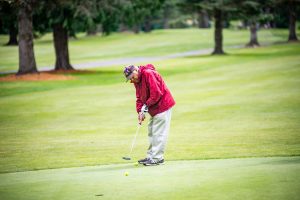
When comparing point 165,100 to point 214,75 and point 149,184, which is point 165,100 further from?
point 214,75

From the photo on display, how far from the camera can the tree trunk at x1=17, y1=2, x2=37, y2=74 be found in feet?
109

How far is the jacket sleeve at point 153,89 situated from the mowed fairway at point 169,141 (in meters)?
1.16

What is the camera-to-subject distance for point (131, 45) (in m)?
68.6

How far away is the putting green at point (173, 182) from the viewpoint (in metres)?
6.85

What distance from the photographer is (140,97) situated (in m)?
10.2

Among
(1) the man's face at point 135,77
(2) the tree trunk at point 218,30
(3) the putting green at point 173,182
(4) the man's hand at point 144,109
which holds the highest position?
(1) the man's face at point 135,77

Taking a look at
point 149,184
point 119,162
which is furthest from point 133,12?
point 149,184

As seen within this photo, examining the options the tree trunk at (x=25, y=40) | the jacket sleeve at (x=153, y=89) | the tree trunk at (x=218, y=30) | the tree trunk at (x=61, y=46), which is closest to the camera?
the jacket sleeve at (x=153, y=89)

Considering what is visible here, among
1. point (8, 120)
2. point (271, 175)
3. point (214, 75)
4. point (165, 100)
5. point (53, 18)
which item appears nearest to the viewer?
point (271, 175)

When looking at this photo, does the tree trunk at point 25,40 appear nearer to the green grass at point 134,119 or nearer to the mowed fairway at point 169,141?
the mowed fairway at point 169,141

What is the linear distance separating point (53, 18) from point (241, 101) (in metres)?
18.3

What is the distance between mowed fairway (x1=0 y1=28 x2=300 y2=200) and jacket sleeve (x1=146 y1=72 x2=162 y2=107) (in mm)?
1161

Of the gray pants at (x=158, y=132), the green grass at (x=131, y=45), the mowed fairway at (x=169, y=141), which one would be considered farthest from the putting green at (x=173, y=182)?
the green grass at (x=131, y=45)

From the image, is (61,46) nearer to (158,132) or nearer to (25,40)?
(25,40)
